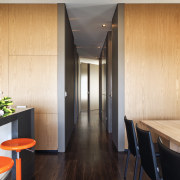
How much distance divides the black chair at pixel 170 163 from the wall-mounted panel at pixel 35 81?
2658mm

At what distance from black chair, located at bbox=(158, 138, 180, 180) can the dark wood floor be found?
4.90 feet

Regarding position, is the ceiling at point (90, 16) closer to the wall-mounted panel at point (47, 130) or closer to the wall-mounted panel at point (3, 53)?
the wall-mounted panel at point (3, 53)

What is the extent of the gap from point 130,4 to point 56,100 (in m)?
2.40

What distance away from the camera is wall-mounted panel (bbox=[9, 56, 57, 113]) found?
3.52 m

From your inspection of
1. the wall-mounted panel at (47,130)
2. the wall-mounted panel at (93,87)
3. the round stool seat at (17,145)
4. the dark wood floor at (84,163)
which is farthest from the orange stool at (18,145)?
the wall-mounted panel at (93,87)

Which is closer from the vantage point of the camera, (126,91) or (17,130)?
(17,130)

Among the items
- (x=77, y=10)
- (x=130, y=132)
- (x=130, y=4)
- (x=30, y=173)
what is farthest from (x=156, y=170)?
(x=77, y=10)

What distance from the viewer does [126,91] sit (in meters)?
3.53

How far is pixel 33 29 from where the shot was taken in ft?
11.6

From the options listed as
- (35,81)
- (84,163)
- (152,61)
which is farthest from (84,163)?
(152,61)

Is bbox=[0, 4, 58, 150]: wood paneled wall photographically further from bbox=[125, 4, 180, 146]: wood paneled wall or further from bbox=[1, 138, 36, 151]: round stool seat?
bbox=[1, 138, 36, 151]: round stool seat

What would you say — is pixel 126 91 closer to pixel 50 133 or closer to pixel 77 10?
pixel 50 133

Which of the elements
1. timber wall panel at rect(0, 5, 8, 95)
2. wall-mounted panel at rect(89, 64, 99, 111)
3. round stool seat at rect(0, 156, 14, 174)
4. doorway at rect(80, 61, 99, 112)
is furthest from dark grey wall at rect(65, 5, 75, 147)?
wall-mounted panel at rect(89, 64, 99, 111)

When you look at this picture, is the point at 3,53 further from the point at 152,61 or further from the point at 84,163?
the point at 152,61
